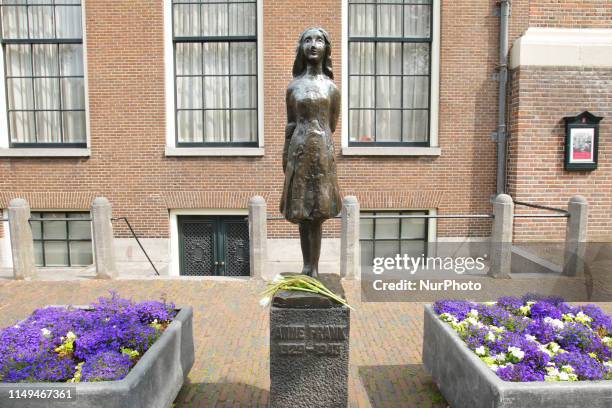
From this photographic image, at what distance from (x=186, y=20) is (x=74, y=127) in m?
3.70

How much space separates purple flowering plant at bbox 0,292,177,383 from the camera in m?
3.28

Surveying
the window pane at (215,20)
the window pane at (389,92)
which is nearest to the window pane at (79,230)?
the window pane at (215,20)

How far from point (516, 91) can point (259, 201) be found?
6152 millimetres

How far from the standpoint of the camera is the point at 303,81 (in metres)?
3.54

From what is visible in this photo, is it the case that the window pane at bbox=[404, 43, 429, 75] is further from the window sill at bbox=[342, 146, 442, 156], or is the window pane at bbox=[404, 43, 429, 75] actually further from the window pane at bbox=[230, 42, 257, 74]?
the window pane at bbox=[230, 42, 257, 74]

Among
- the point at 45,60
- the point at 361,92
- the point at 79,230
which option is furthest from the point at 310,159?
the point at 45,60

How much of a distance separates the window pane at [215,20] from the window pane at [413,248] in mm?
6554

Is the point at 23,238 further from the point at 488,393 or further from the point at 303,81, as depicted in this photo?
the point at 488,393

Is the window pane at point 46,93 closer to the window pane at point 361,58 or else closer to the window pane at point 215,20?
the window pane at point 215,20

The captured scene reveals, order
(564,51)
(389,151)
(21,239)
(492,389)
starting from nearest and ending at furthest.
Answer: (492,389), (21,239), (564,51), (389,151)

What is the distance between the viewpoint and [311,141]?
347cm

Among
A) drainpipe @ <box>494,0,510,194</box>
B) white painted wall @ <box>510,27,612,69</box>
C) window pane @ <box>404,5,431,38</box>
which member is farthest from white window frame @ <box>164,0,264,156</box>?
white painted wall @ <box>510,27,612,69</box>

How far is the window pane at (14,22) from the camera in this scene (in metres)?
9.94

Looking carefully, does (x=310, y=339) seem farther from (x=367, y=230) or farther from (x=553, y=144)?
(x=553, y=144)
